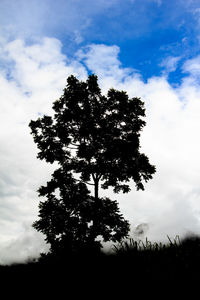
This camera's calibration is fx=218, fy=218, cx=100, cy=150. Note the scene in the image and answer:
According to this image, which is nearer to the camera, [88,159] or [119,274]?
[119,274]

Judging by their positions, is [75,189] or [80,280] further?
[75,189]

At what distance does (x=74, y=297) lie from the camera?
2217mm

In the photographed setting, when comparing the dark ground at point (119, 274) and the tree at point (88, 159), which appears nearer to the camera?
the dark ground at point (119, 274)

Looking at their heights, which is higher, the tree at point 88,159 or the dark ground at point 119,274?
the tree at point 88,159

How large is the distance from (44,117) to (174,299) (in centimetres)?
1474

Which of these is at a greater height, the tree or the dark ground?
the tree

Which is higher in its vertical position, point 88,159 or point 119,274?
point 88,159

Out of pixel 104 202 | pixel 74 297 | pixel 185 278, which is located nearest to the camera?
pixel 185 278

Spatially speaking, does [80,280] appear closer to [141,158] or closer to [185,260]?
[185,260]

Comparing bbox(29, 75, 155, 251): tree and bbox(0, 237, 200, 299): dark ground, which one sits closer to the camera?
bbox(0, 237, 200, 299): dark ground

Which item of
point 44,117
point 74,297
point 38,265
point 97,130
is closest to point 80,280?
point 74,297

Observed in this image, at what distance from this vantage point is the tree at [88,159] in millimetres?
12773

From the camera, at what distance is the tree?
12773 mm

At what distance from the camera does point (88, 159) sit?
1411 cm
